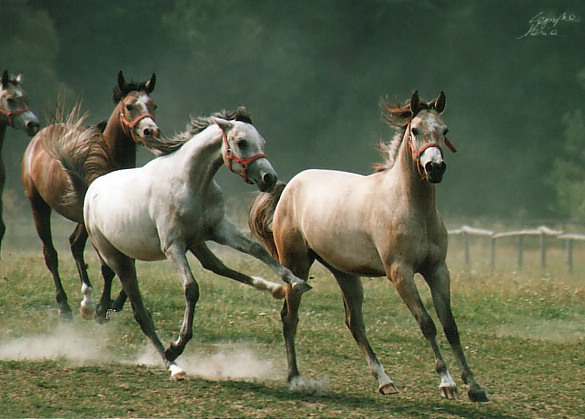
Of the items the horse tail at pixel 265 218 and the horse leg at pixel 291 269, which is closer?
the horse leg at pixel 291 269

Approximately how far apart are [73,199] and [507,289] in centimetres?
757

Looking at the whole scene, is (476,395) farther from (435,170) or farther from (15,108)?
(15,108)

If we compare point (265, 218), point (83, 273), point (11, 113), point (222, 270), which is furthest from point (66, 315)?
point (222, 270)

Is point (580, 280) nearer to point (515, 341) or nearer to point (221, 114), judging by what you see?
point (515, 341)

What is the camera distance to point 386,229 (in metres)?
7.93

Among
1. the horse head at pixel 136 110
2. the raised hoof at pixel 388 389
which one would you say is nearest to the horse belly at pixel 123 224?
the horse head at pixel 136 110

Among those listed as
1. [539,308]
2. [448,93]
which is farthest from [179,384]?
[448,93]

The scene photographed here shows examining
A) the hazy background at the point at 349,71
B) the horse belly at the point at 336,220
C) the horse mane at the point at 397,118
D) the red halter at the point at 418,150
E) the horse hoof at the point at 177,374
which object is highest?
the hazy background at the point at 349,71

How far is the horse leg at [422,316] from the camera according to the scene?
299 inches

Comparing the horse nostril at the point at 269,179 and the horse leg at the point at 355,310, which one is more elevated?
the horse nostril at the point at 269,179

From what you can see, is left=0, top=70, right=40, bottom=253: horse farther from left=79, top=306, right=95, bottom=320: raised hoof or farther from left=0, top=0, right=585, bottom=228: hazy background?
left=0, top=0, right=585, bottom=228: hazy background

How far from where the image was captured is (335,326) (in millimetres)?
12203
